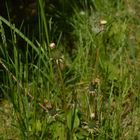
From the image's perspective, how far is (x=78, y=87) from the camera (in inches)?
82.9

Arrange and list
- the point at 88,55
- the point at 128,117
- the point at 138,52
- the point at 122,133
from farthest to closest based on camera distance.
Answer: the point at 138,52
the point at 88,55
the point at 128,117
the point at 122,133

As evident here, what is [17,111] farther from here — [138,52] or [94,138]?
[138,52]

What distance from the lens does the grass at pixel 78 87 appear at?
1.61 meters

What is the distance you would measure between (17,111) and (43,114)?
20cm

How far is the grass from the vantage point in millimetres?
1608

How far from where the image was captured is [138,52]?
2408 millimetres

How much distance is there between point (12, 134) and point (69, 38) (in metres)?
0.81

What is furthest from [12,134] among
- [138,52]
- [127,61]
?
[138,52]

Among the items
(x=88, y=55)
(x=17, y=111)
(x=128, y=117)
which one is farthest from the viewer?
(x=88, y=55)

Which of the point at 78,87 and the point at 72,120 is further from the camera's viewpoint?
the point at 78,87

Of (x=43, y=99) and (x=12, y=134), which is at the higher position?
(x=43, y=99)

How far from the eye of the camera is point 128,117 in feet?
6.22

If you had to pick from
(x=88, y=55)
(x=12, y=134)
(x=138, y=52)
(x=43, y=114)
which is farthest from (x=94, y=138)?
(x=138, y=52)

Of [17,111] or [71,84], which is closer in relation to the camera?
[17,111]
